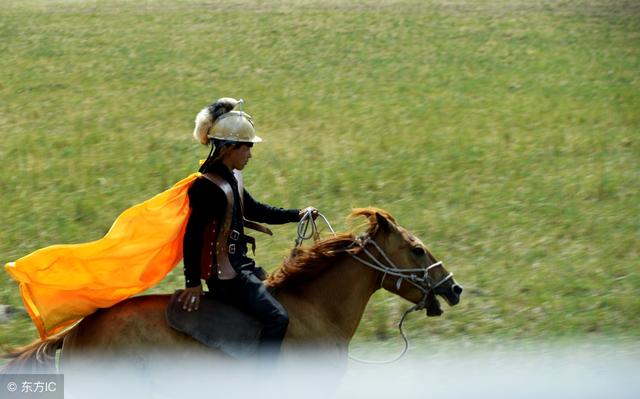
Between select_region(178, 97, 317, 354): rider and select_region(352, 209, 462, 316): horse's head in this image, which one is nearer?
select_region(178, 97, 317, 354): rider

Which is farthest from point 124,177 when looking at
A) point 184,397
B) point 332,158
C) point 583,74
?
point 583,74

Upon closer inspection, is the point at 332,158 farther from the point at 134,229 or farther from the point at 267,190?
the point at 134,229

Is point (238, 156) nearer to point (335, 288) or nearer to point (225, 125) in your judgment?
point (225, 125)

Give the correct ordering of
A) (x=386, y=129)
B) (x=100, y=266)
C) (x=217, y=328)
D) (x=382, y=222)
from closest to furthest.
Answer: (x=217, y=328)
(x=100, y=266)
(x=382, y=222)
(x=386, y=129)

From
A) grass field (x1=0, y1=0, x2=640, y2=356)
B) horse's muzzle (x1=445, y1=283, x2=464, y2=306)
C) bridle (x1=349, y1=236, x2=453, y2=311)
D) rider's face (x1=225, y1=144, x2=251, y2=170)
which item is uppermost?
grass field (x1=0, y1=0, x2=640, y2=356)

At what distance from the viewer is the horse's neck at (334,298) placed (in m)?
6.82

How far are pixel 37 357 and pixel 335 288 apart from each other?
75.4 inches

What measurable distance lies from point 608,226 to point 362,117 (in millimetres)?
9132

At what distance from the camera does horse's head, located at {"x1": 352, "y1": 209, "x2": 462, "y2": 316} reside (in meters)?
6.97

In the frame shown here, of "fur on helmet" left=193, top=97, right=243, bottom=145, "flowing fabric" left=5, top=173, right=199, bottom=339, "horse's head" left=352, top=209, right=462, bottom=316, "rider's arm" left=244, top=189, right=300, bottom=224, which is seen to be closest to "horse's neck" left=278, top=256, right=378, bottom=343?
"horse's head" left=352, top=209, right=462, bottom=316

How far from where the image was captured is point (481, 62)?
2870 cm

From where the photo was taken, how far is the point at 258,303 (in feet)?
21.6

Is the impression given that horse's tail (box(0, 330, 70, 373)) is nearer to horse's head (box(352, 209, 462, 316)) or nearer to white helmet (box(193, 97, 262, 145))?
white helmet (box(193, 97, 262, 145))

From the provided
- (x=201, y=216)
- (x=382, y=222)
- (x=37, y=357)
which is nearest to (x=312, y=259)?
(x=382, y=222)
